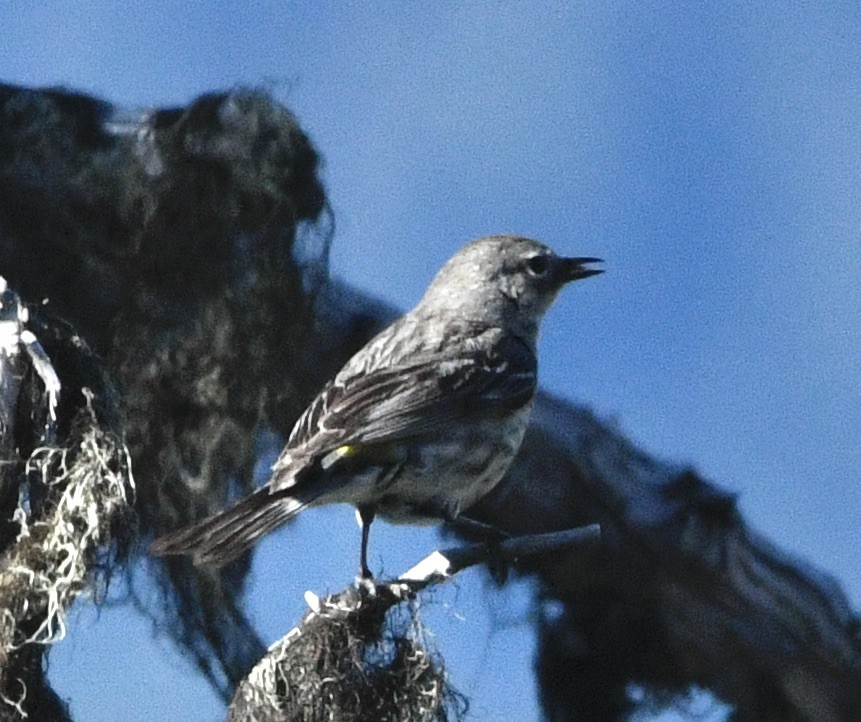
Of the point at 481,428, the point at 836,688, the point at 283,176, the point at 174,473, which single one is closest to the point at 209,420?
the point at 174,473

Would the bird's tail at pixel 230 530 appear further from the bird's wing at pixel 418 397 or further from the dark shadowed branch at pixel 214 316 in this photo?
the dark shadowed branch at pixel 214 316

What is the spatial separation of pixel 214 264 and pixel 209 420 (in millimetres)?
581

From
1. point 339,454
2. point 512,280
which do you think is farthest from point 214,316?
point 339,454

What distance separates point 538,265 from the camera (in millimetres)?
5898

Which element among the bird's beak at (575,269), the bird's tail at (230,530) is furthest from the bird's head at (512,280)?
the bird's tail at (230,530)

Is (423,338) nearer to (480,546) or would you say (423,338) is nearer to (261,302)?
(480,546)

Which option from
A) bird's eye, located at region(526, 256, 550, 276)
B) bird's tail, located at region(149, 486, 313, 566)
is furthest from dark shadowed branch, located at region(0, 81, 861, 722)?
bird's tail, located at region(149, 486, 313, 566)

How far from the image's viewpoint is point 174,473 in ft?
22.8

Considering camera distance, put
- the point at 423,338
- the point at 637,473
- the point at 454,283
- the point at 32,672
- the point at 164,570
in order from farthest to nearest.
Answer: the point at 637,473
the point at 164,570
the point at 454,283
the point at 423,338
the point at 32,672

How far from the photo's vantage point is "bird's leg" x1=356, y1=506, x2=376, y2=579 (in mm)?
4379

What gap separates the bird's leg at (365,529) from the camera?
172 inches

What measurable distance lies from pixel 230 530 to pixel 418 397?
924 mm

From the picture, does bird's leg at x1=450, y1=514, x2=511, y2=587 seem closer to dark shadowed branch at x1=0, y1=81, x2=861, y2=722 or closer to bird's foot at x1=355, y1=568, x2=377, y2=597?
bird's foot at x1=355, y1=568, x2=377, y2=597

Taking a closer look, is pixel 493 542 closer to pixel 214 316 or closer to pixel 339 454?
pixel 339 454
